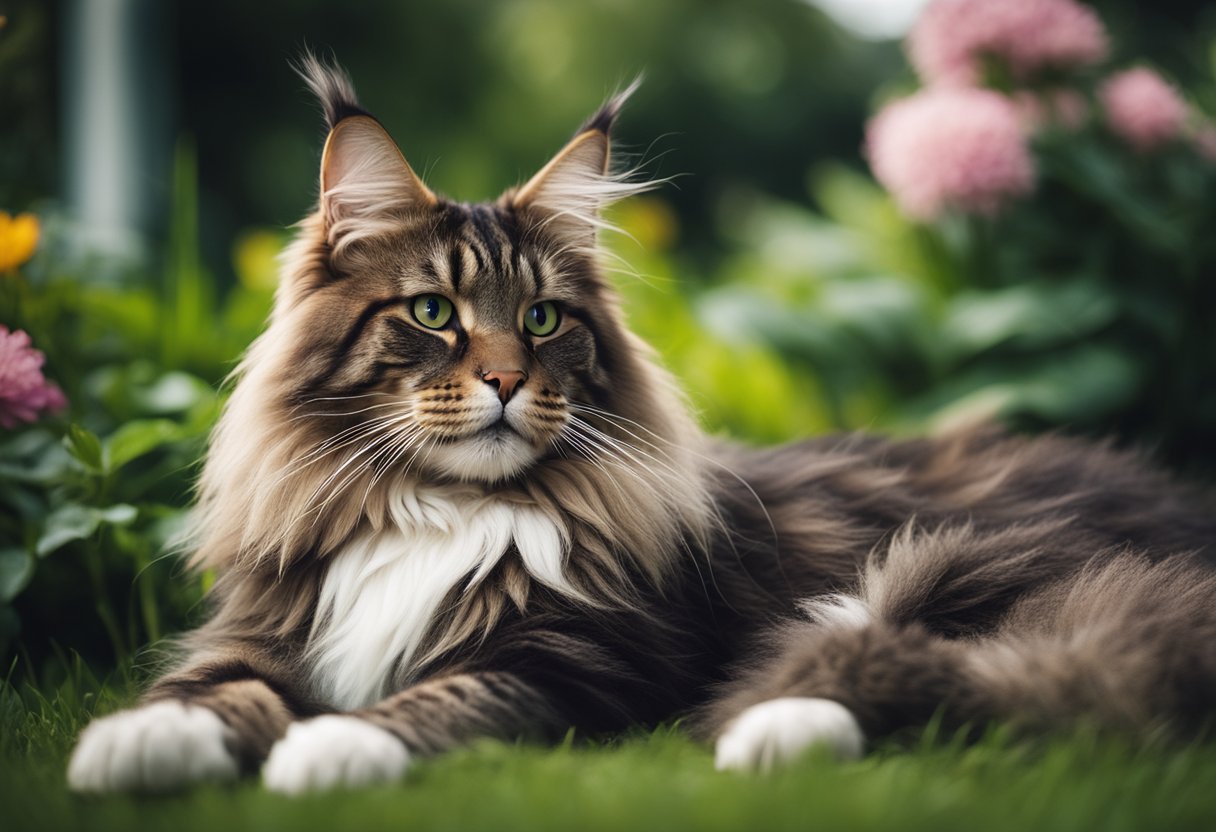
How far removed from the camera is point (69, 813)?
151cm

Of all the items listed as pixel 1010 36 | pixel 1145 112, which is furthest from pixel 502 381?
pixel 1145 112

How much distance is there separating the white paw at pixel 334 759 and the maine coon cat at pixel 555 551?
4cm

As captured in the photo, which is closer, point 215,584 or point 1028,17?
point 215,584

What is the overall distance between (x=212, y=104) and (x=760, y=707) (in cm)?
1112

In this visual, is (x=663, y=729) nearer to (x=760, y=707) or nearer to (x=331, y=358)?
(x=760, y=707)

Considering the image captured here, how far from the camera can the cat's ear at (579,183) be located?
2455 mm

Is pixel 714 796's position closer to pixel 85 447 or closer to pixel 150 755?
pixel 150 755

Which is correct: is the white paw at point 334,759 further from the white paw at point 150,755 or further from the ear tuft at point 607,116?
the ear tuft at point 607,116

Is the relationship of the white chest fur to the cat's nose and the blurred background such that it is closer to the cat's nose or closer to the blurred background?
the cat's nose

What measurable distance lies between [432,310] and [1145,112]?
3307mm

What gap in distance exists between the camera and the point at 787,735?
5.43 feet

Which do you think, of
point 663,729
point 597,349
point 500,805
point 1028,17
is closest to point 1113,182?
point 1028,17

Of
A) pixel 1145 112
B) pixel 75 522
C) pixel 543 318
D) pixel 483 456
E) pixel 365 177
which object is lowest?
pixel 75 522

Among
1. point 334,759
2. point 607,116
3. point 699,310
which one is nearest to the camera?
point 334,759
